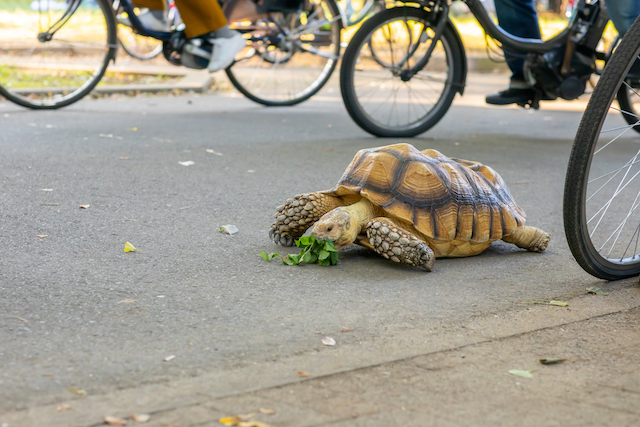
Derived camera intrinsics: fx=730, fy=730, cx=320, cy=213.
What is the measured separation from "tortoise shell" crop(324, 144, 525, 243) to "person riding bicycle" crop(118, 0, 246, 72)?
3511mm

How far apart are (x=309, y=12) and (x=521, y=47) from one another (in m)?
2.60

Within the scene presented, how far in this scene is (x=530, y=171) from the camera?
4973 millimetres

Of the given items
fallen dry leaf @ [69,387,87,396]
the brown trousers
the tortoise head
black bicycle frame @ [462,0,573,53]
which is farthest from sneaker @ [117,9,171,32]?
fallen dry leaf @ [69,387,87,396]

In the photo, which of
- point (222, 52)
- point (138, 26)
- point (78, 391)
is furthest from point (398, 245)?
point (138, 26)

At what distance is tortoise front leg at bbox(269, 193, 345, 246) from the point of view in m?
3.10

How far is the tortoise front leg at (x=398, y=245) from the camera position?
9.37ft

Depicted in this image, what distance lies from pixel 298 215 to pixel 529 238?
1.04m

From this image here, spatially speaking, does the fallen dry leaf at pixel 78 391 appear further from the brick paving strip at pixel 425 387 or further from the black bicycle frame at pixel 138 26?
the black bicycle frame at pixel 138 26

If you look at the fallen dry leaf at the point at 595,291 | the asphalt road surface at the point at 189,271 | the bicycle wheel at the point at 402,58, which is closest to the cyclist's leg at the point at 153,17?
the asphalt road surface at the point at 189,271

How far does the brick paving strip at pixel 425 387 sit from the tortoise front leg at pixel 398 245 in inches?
20.2

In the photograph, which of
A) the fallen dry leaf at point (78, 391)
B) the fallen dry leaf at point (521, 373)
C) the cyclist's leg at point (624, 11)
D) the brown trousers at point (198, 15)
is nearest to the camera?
the fallen dry leaf at point (78, 391)

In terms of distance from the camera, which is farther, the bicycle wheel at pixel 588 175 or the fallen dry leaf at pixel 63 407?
the bicycle wheel at pixel 588 175

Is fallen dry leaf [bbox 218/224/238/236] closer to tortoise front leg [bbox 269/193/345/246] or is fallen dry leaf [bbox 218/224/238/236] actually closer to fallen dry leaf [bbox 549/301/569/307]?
tortoise front leg [bbox 269/193/345/246]

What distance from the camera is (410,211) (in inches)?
116
